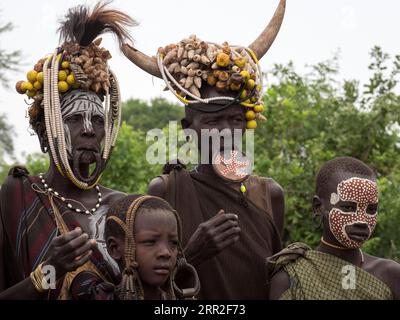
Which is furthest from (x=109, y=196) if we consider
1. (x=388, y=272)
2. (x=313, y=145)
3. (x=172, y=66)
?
(x=313, y=145)

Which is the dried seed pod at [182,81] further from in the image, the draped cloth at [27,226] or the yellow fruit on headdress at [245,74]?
the draped cloth at [27,226]

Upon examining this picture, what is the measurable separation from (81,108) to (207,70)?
0.78 m

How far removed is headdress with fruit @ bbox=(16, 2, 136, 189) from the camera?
505cm

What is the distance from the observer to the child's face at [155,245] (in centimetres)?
449

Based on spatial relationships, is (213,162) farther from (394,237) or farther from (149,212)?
(394,237)

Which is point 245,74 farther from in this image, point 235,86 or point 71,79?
point 71,79

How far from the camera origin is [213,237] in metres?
4.87

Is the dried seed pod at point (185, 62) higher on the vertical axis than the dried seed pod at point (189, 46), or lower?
lower

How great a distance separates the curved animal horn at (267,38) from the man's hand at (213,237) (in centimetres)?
121

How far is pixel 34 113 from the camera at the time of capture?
5.22 meters

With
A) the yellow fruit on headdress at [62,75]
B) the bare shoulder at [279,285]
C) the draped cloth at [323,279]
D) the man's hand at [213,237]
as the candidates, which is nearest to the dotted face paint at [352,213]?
the draped cloth at [323,279]

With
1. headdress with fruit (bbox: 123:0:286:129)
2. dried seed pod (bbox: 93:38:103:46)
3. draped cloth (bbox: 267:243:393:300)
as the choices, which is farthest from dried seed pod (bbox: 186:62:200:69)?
draped cloth (bbox: 267:243:393:300)

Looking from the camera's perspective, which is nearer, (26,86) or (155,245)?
(155,245)

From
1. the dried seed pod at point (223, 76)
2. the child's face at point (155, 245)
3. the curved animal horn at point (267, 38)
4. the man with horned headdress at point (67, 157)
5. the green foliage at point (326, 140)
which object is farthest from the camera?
the green foliage at point (326, 140)
